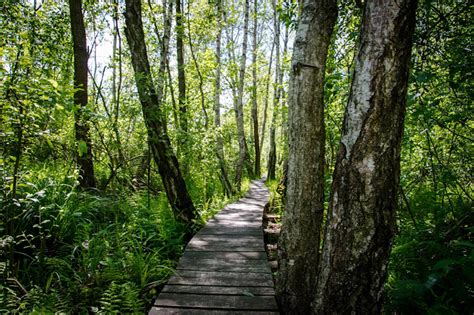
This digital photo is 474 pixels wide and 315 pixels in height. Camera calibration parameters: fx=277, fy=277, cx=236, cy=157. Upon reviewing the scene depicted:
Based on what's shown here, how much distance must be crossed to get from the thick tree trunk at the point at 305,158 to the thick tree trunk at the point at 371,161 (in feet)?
2.09

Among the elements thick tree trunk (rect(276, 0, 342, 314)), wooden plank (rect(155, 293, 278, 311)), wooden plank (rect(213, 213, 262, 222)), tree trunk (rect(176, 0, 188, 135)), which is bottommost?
wooden plank (rect(213, 213, 262, 222))

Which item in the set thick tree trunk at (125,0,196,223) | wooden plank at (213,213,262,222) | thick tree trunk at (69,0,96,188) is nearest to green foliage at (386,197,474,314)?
wooden plank at (213,213,262,222)

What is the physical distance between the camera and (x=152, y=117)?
15.4ft

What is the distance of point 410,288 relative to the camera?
2.29 meters

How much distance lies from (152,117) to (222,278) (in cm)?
282

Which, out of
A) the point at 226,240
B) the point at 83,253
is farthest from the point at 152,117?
the point at 226,240

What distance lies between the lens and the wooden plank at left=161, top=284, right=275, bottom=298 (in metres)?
3.03

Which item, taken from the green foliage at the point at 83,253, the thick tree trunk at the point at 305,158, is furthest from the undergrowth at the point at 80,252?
the thick tree trunk at the point at 305,158

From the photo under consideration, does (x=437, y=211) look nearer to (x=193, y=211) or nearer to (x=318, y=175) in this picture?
(x=318, y=175)

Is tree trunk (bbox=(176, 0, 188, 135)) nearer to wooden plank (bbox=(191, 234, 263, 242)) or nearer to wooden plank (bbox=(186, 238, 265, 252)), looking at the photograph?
wooden plank (bbox=(191, 234, 263, 242))

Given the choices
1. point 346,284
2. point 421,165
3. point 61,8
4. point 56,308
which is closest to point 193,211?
point 56,308

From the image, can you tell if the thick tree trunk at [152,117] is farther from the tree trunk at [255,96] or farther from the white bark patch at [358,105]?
the tree trunk at [255,96]

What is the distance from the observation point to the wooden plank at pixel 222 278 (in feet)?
10.6

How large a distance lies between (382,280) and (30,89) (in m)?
3.35
